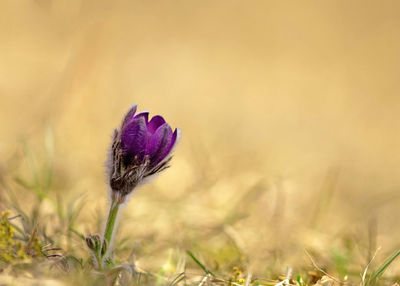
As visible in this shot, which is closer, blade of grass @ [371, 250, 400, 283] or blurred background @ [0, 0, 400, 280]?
blade of grass @ [371, 250, 400, 283]

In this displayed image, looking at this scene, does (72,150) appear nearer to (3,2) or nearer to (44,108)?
(44,108)

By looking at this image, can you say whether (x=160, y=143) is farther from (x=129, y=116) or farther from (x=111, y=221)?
(x=111, y=221)

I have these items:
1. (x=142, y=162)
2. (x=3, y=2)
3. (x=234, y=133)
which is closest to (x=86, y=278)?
(x=142, y=162)

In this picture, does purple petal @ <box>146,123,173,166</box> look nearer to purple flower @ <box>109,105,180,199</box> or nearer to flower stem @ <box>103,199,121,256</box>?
purple flower @ <box>109,105,180,199</box>

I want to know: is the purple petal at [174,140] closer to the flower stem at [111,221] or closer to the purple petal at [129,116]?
the purple petal at [129,116]

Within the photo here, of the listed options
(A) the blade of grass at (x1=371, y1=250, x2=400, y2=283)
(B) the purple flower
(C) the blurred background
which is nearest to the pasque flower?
(B) the purple flower

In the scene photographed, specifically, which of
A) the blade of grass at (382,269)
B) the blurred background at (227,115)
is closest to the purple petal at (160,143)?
the blurred background at (227,115)

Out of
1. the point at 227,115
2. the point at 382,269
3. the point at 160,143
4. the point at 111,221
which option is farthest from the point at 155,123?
the point at 227,115
